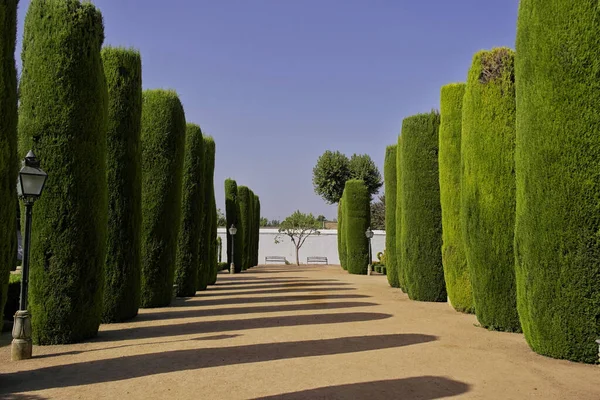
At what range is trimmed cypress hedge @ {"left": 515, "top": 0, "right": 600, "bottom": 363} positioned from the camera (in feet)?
22.4

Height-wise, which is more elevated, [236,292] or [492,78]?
[492,78]

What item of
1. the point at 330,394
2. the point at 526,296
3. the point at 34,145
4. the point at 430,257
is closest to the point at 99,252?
the point at 34,145

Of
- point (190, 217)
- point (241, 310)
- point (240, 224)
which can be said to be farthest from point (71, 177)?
point (240, 224)

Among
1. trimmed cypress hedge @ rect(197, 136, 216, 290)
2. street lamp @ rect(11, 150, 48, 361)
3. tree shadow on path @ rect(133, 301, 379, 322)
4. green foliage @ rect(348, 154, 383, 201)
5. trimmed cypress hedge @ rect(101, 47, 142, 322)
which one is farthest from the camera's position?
green foliage @ rect(348, 154, 383, 201)

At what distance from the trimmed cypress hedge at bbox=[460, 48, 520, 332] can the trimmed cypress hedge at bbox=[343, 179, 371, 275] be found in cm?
1980

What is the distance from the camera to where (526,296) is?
7707 millimetres

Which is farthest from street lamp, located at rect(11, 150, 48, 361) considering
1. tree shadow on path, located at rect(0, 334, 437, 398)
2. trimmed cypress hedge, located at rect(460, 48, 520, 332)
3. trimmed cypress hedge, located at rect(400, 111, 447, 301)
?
trimmed cypress hedge, located at rect(400, 111, 447, 301)

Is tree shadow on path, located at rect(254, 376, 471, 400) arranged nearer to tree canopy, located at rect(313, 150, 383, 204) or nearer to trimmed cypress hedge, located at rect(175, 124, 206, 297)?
trimmed cypress hedge, located at rect(175, 124, 206, 297)

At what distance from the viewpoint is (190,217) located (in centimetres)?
1645

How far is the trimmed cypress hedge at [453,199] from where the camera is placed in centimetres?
1228

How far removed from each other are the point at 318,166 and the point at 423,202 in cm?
4884

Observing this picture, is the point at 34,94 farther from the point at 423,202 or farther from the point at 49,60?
the point at 423,202

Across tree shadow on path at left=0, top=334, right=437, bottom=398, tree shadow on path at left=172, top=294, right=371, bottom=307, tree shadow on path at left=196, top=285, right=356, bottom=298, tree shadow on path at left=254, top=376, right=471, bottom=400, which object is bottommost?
tree shadow on path at left=196, top=285, right=356, bottom=298

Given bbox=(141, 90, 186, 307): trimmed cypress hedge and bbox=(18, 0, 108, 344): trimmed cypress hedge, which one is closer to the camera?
bbox=(18, 0, 108, 344): trimmed cypress hedge
